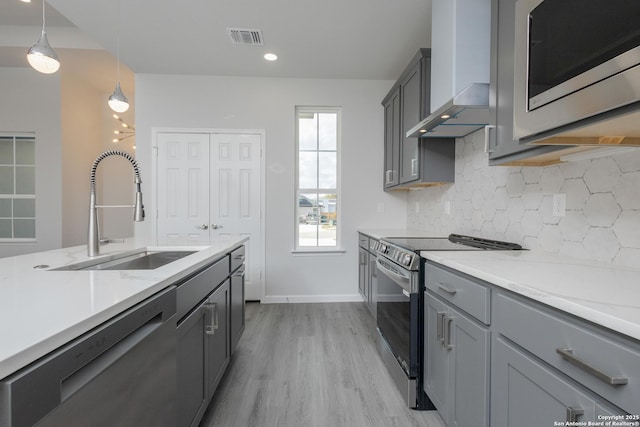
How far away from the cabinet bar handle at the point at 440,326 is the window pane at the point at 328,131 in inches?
110

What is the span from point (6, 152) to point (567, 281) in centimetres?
669

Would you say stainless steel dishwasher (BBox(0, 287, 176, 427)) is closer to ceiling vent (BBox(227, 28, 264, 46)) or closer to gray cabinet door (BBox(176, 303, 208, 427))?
gray cabinet door (BBox(176, 303, 208, 427))

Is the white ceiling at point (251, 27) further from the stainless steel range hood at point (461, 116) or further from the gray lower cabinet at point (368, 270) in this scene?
the gray lower cabinet at point (368, 270)

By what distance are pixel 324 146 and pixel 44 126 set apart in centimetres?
422

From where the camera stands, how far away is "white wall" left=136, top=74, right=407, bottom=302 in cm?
376

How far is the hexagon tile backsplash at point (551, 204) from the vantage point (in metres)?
1.26

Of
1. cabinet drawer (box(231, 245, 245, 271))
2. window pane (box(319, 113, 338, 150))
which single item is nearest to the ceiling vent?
window pane (box(319, 113, 338, 150))

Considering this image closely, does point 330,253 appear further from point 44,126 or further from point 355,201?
point 44,126

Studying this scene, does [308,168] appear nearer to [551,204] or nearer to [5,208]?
[551,204]

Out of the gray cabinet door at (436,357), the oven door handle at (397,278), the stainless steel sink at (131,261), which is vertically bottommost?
the gray cabinet door at (436,357)

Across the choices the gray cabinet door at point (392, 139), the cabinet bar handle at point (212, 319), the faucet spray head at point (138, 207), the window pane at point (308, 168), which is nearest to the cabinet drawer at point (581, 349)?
the cabinet bar handle at point (212, 319)

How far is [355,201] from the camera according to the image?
3.87 meters

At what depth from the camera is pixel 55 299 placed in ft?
2.67

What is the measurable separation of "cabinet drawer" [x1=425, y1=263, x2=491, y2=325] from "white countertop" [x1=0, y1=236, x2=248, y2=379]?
118 centimetres
